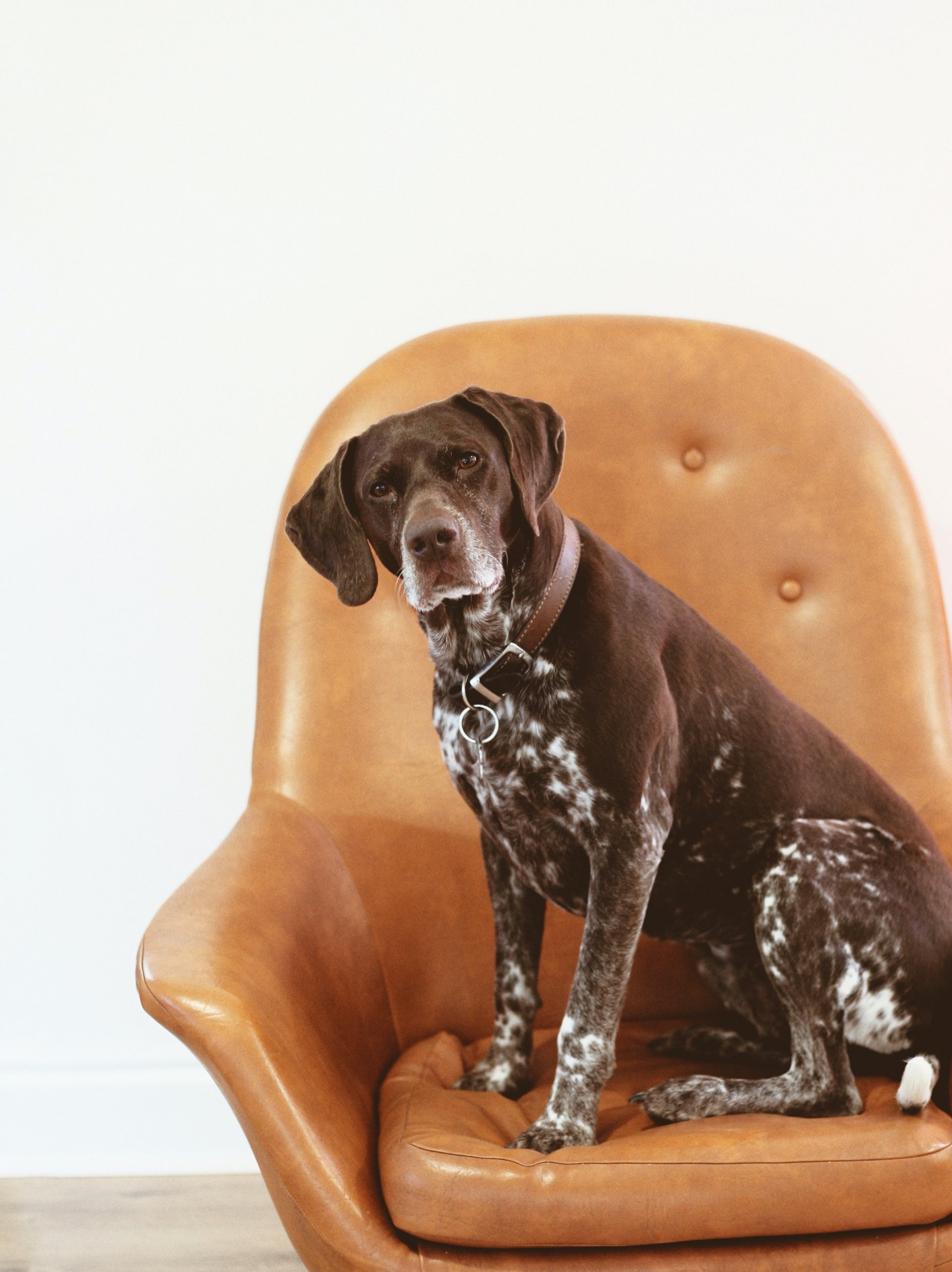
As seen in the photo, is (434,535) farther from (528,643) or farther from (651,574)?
(651,574)

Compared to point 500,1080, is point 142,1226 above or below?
below

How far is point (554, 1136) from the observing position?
1.58 metres

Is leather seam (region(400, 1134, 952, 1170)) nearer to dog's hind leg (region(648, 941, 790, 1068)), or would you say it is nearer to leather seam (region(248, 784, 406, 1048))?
dog's hind leg (region(648, 941, 790, 1068))

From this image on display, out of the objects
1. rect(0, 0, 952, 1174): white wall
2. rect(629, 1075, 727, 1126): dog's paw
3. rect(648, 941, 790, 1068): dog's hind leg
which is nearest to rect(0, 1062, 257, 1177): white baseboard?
rect(0, 0, 952, 1174): white wall

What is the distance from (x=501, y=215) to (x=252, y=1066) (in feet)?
6.60

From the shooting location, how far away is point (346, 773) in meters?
2.15

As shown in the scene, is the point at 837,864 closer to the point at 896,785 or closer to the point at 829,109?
the point at 896,785

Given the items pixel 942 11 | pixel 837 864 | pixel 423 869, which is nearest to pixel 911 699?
pixel 837 864

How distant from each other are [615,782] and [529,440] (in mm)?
559

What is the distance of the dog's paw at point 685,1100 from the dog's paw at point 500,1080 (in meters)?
0.24

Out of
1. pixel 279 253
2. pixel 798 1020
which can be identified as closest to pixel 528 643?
pixel 798 1020

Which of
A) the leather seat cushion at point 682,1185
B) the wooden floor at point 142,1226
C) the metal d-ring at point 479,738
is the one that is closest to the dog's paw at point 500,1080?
the leather seat cushion at point 682,1185

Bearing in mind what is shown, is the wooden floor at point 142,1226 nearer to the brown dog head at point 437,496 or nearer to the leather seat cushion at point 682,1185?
the leather seat cushion at point 682,1185

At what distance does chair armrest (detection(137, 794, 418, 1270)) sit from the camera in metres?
1.39
